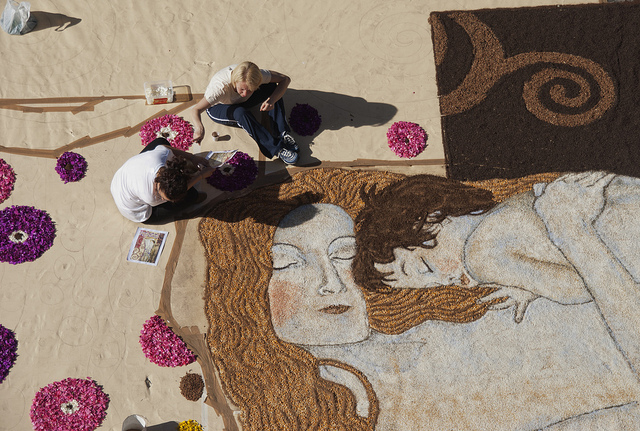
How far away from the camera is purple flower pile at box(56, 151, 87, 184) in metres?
4.96

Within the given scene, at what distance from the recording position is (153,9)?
5668 mm

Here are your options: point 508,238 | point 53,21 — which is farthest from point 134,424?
point 53,21

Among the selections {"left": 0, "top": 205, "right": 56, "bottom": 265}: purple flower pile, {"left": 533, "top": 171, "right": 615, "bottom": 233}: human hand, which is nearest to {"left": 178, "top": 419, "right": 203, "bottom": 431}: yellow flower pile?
{"left": 0, "top": 205, "right": 56, "bottom": 265}: purple flower pile

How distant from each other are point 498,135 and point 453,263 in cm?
164

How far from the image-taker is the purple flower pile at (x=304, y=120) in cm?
515

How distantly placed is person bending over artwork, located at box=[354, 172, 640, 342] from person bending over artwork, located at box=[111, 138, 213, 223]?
6.01 feet

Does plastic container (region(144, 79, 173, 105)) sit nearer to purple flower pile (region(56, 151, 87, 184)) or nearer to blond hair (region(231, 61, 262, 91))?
purple flower pile (region(56, 151, 87, 184))

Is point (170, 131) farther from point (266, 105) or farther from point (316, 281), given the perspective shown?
point (316, 281)

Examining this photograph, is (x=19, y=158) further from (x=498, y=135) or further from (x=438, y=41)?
(x=498, y=135)

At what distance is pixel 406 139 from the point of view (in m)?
5.11

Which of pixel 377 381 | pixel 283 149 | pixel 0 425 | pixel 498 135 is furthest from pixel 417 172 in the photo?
pixel 0 425

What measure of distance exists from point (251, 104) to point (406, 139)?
71.1 inches

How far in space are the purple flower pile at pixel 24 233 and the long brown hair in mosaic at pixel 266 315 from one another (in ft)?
5.60

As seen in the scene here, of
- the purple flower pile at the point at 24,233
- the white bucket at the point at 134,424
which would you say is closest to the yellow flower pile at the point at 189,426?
the white bucket at the point at 134,424
